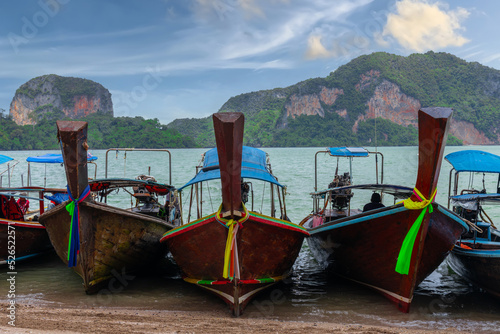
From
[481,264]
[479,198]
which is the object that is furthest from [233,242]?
[479,198]

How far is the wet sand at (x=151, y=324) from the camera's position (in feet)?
16.5

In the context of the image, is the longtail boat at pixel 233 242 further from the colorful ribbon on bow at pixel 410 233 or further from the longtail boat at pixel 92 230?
the colorful ribbon on bow at pixel 410 233

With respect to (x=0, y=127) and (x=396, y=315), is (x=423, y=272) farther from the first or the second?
(x=0, y=127)

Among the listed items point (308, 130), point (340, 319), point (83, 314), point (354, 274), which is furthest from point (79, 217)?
point (308, 130)

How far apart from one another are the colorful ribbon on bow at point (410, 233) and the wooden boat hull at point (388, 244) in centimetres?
7

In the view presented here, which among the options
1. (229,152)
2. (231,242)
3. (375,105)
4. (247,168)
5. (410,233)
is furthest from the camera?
(375,105)

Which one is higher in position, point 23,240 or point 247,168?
point 247,168

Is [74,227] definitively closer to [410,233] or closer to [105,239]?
[105,239]

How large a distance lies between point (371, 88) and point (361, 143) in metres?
20.0

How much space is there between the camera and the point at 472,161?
8039 millimetres

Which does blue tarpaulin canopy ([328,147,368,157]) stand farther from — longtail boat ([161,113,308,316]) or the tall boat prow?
the tall boat prow

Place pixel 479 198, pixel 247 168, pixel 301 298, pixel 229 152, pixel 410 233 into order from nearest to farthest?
pixel 229 152 → pixel 410 233 → pixel 479 198 → pixel 301 298 → pixel 247 168

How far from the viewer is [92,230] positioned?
19.1 feet

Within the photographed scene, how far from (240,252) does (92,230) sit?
2.26 meters
